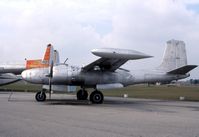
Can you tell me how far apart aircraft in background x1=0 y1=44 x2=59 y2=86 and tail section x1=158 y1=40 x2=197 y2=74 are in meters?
8.37

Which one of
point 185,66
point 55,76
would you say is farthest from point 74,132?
point 185,66

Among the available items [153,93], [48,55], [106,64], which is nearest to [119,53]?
[106,64]

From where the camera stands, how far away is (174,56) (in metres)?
23.3

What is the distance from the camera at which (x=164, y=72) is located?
22781 millimetres

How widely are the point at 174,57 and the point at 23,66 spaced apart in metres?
15.6

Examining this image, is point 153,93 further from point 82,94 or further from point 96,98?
point 96,98

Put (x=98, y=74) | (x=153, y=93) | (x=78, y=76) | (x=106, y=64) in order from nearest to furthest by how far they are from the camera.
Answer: (x=78, y=76), (x=106, y=64), (x=98, y=74), (x=153, y=93)

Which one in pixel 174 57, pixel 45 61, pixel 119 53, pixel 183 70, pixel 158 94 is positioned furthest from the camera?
pixel 158 94

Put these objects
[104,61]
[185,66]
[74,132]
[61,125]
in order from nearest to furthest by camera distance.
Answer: [74,132], [61,125], [104,61], [185,66]

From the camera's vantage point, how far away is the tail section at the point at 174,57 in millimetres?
23091

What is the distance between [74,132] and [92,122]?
2.04m

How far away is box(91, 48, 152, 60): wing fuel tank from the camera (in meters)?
16.5

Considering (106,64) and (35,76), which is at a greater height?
(106,64)

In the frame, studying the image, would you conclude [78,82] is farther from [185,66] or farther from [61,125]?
[61,125]
